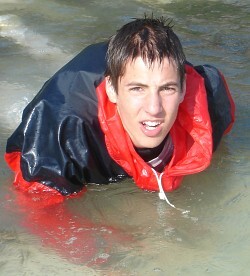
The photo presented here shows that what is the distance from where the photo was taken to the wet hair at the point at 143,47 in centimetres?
284

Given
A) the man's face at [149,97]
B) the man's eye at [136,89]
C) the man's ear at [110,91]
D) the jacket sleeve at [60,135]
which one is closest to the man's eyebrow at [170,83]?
the man's face at [149,97]

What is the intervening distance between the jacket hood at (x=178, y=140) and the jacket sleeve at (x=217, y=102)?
0.20m

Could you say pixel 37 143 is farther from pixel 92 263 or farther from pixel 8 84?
pixel 8 84

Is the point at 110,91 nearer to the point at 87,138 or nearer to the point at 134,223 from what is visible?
the point at 87,138

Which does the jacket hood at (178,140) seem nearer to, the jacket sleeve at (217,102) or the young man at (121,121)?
the young man at (121,121)

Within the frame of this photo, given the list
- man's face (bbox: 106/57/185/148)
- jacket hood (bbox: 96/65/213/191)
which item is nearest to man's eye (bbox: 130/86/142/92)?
man's face (bbox: 106/57/185/148)

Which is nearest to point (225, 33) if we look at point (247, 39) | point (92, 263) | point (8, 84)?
point (247, 39)

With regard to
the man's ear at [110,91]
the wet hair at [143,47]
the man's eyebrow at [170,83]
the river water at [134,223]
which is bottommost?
the river water at [134,223]

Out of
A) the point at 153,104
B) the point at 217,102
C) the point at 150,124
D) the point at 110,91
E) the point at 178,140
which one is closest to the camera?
the point at 153,104

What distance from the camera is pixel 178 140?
320 centimetres

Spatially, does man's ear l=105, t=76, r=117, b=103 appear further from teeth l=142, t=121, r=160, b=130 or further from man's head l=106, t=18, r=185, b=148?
teeth l=142, t=121, r=160, b=130

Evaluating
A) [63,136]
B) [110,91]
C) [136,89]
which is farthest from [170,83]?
[63,136]

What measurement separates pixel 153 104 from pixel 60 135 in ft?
1.58

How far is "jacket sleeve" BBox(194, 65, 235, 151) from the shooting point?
3377 millimetres
